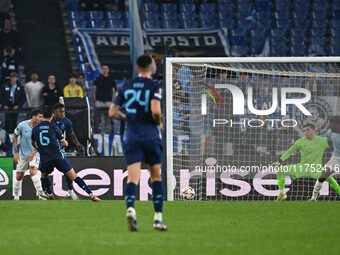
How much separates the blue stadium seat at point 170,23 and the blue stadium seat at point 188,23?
0.22 m

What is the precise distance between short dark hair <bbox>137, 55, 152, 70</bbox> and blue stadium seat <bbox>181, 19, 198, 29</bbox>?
19151mm

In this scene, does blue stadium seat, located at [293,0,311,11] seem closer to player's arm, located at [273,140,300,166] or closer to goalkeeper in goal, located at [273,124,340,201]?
goalkeeper in goal, located at [273,124,340,201]

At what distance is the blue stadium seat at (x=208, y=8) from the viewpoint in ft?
91.7

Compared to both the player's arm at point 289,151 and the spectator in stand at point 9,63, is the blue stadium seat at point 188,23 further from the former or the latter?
the player's arm at point 289,151

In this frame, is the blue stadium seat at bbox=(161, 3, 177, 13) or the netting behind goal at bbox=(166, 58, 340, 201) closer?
the netting behind goal at bbox=(166, 58, 340, 201)

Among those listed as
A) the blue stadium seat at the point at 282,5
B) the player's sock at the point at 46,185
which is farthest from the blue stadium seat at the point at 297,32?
the player's sock at the point at 46,185

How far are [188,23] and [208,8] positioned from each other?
95 cm

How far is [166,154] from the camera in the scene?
1519 cm

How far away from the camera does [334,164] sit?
1562 centimetres

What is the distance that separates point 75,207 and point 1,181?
4780 millimetres

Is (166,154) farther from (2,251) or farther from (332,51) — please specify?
(332,51)

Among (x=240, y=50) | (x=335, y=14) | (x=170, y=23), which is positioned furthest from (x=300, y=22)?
(x=170, y=23)

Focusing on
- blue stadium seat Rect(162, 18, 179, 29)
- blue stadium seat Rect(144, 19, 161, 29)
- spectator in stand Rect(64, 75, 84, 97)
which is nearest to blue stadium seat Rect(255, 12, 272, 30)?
blue stadium seat Rect(162, 18, 179, 29)

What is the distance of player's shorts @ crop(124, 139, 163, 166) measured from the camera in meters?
8.68
